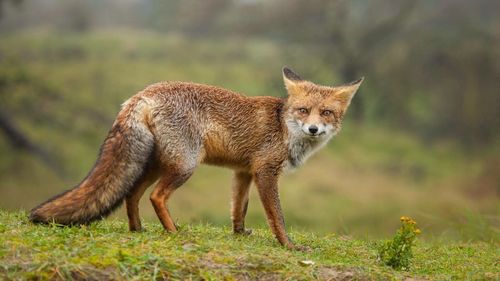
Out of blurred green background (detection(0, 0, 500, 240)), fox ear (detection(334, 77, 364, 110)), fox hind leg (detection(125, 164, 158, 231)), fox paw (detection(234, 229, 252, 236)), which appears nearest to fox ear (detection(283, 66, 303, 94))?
fox ear (detection(334, 77, 364, 110))

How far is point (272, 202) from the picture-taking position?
805cm

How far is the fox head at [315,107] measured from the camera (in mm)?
8320

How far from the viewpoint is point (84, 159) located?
82.7 ft

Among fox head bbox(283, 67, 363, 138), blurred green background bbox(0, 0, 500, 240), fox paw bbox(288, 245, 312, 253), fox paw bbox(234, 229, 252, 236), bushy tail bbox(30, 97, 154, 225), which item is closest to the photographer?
bushy tail bbox(30, 97, 154, 225)

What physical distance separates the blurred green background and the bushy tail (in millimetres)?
12949

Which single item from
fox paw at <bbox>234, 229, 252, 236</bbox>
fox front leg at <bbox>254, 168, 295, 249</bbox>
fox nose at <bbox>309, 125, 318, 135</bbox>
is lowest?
fox paw at <bbox>234, 229, 252, 236</bbox>

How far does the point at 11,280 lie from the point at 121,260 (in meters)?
0.93

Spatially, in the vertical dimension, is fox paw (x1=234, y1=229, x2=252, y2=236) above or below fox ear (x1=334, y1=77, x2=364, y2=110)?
below

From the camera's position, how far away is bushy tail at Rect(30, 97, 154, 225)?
23.4 ft

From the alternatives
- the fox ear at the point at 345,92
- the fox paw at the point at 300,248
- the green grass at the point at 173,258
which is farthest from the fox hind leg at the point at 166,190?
the fox ear at the point at 345,92

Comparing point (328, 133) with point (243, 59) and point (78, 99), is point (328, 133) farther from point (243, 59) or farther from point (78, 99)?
point (243, 59)

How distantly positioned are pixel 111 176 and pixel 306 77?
24.2 m

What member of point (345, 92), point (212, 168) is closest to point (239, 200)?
point (345, 92)

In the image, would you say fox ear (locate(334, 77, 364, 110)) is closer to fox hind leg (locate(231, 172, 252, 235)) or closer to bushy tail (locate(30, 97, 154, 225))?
fox hind leg (locate(231, 172, 252, 235))
